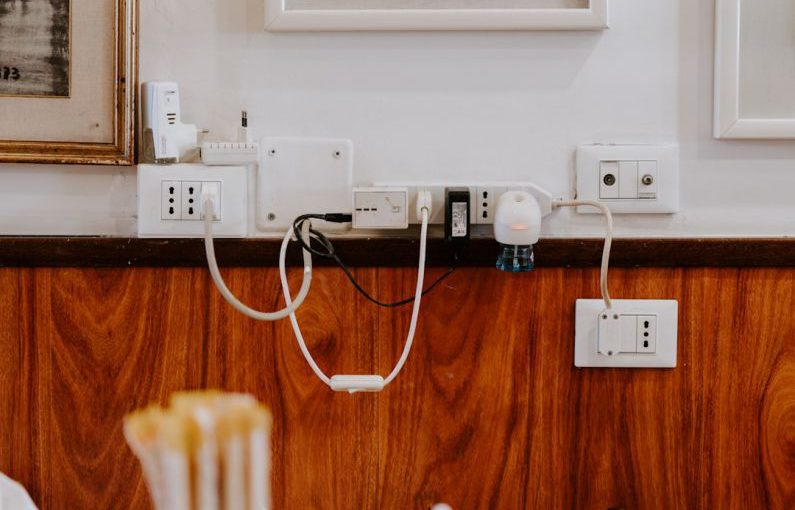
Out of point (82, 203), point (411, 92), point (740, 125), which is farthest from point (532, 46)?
point (82, 203)

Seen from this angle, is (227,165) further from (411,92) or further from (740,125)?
(740,125)

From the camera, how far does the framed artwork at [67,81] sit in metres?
0.98

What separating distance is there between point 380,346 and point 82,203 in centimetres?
50

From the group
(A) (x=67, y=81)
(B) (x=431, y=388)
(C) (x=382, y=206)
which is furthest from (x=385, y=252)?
(A) (x=67, y=81)

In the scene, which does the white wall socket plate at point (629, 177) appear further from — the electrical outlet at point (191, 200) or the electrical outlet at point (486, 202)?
the electrical outlet at point (191, 200)

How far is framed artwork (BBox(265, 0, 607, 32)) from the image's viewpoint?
3.23ft

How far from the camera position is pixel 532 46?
101 centimetres

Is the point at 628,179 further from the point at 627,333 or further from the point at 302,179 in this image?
the point at 302,179

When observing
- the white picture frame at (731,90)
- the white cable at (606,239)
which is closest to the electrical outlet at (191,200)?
the white cable at (606,239)

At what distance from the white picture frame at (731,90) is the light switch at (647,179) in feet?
0.37

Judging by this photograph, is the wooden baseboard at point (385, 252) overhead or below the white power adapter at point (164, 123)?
below

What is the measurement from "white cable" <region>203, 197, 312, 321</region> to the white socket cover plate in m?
0.07

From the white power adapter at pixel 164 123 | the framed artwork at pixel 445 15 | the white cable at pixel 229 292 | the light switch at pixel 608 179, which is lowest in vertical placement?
the white cable at pixel 229 292

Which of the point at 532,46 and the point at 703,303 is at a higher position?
the point at 532,46
